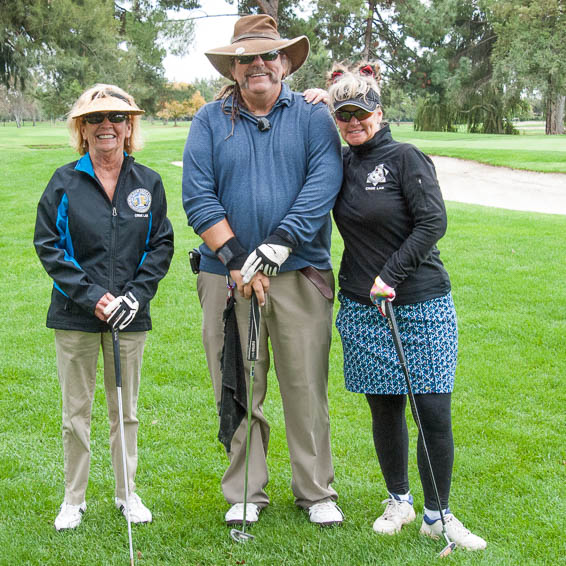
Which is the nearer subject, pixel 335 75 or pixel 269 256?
pixel 269 256

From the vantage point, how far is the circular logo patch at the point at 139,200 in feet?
10.6

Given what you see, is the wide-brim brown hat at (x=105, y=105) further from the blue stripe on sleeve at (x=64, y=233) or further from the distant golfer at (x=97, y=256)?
the blue stripe on sleeve at (x=64, y=233)

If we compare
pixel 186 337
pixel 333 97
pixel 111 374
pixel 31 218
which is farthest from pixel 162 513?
pixel 31 218

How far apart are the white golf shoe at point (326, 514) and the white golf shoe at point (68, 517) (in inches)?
44.5

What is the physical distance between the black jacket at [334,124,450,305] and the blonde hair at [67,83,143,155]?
1054mm

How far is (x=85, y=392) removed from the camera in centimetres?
332

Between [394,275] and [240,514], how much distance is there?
1.43m

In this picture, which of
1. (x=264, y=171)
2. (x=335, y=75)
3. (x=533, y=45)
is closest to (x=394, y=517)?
(x=264, y=171)

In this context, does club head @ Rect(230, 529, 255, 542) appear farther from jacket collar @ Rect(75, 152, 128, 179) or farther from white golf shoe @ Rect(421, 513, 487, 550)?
jacket collar @ Rect(75, 152, 128, 179)

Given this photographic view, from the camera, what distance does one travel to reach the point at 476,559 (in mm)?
3000

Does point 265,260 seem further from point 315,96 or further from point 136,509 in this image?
point 136,509

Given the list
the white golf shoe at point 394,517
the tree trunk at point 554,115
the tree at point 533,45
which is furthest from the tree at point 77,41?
the tree trunk at point 554,115

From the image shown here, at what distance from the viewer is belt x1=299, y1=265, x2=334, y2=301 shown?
3.29 meters

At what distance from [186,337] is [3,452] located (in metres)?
2.29
